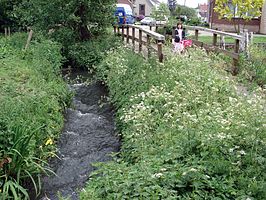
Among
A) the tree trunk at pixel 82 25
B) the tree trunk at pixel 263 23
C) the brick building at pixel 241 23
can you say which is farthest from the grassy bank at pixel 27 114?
the tree trunk at pixel 263 23

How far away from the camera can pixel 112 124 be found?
797 cm

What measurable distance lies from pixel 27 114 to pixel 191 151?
342 cm

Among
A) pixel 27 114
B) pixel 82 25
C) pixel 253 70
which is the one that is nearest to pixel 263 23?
pixel 82 25

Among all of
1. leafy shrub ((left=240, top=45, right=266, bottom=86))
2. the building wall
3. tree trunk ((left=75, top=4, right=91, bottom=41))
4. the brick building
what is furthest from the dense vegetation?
the building wall

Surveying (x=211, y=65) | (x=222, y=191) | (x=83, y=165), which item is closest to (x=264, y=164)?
(x=222, y=191)

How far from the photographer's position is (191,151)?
4348 millimetres

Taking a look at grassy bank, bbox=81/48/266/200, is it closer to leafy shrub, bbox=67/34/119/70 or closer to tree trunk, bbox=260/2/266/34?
leafy shrub, bbox=67/34/119/70

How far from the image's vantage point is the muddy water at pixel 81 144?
18.3 feet

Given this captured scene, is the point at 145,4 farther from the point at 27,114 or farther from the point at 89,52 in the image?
the point at 27,114

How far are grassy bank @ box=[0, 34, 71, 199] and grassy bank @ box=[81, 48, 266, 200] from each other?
4.25 ft

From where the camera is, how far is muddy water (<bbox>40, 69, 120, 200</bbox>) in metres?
5.58

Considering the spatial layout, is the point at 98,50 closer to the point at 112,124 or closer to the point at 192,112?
the point at 112,124

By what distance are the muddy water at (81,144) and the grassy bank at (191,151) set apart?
75 centimetres

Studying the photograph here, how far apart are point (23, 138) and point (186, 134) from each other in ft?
7.94
